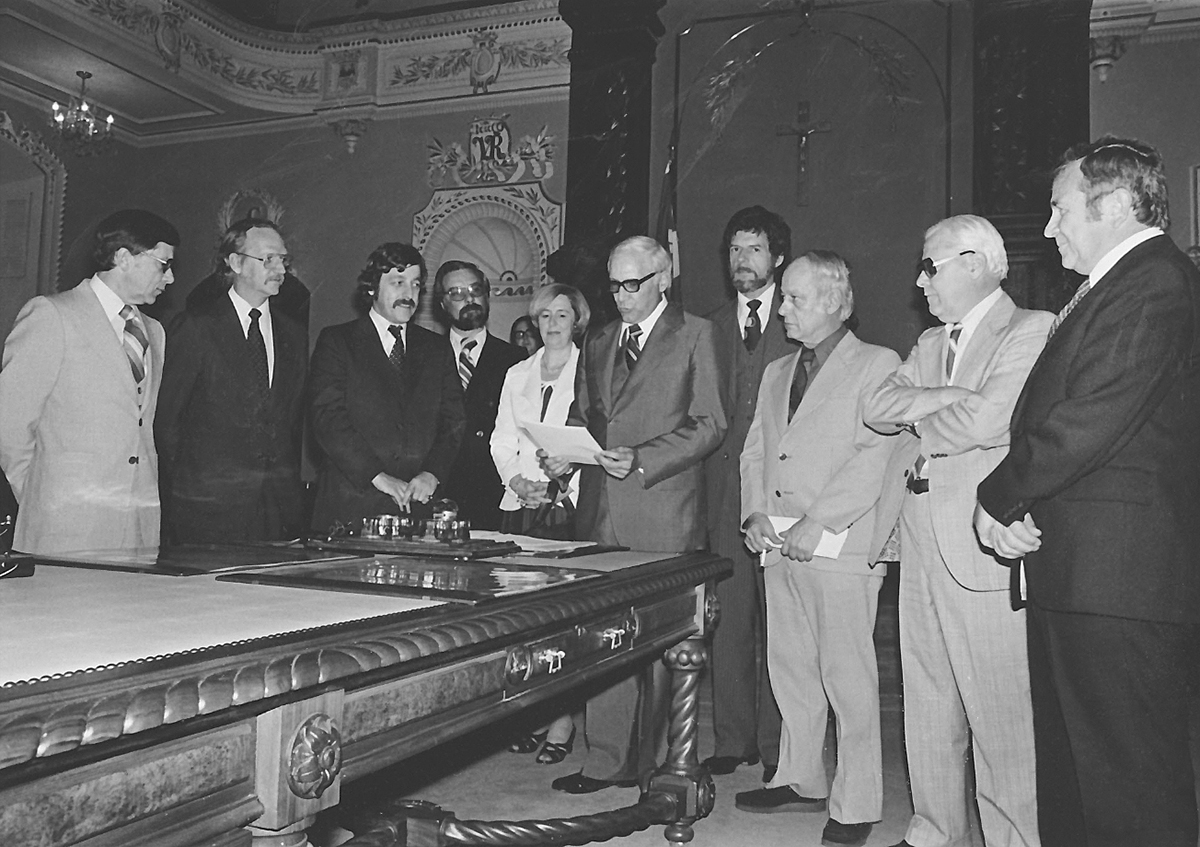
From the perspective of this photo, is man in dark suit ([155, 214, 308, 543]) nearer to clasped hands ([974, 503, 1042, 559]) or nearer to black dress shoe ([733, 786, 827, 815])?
black dress shoe ([733, 786, 827, 815])

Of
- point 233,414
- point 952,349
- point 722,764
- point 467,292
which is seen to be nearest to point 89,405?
point 233,414

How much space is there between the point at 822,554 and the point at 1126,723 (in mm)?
1012

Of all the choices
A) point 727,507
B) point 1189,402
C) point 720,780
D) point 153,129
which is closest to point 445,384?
point 727,507

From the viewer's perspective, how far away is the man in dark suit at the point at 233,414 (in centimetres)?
335

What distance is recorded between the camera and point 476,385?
448cm

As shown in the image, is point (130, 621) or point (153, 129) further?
point (153, 129)

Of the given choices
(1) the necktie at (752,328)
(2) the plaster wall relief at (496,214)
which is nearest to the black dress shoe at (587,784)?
(1) the necktie at (752,328)

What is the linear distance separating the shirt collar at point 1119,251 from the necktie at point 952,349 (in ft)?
1.55

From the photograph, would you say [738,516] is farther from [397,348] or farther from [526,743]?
[397,348]

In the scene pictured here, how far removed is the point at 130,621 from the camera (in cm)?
142

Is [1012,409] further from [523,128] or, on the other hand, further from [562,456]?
[523,128]

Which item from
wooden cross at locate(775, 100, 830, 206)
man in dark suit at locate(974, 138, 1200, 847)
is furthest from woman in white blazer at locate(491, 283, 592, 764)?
wooden cross at locate(775, 100, 830, 206)

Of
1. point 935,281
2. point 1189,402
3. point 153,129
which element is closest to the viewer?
point 1189,402

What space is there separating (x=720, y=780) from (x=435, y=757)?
39.8 inches
